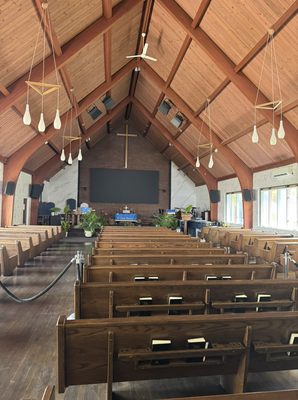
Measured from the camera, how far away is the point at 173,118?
38.6 feet

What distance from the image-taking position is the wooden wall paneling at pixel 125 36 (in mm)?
7300

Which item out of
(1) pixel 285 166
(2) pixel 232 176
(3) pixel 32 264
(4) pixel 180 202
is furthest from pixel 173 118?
(3) pixel 32 264

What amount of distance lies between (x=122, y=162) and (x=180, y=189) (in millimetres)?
3497

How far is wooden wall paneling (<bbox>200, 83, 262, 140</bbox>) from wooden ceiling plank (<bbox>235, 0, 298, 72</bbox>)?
1158 mm

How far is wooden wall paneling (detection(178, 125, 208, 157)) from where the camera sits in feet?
38.4

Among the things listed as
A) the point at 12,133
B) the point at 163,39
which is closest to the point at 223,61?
the point at 163,39

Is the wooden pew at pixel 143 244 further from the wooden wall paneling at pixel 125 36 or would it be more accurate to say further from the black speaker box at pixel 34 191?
the black speaker box at pixel 34 191

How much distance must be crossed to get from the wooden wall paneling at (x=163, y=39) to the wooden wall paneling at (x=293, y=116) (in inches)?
120

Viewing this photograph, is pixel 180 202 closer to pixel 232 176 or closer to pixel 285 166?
pixel 232 176

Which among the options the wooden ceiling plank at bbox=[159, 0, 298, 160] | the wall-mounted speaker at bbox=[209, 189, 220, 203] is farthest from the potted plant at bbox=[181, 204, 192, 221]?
the wooden ceiling plank at bbox=[159, 0, 298, 160]

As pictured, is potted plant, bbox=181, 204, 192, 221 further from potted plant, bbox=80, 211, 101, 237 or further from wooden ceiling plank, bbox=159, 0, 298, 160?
wooden ceiling plank, bbox=159, 0, 298, 160

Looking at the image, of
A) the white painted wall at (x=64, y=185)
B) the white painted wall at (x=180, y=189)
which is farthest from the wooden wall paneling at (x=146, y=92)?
the white painted wall at (x=64, y=185)

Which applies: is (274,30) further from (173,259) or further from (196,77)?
(173,259)

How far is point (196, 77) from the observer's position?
337 inches
